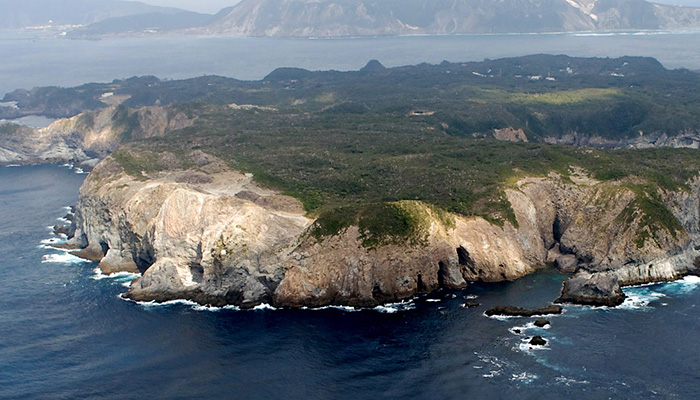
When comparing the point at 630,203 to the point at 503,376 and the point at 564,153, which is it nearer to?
the point at 564,153

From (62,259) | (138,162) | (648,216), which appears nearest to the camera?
(648,216)

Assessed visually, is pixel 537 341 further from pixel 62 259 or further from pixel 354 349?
pixel 62 259

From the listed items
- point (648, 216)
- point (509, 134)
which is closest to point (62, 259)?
point (648, 216)

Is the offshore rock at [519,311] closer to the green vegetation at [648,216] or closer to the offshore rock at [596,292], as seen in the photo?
the offshore rock at [596,292]

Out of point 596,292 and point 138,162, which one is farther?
point 138,162

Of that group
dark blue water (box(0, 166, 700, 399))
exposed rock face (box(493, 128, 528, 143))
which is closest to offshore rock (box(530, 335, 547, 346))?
dark blue water (box(0, 166, 700, 399))

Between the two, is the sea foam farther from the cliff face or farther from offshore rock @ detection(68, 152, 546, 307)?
offshore rock @ detection(68, 152, 546, 307)

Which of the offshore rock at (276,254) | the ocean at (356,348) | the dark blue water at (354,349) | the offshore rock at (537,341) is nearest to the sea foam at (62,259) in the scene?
the offshore rock at (276,254)
